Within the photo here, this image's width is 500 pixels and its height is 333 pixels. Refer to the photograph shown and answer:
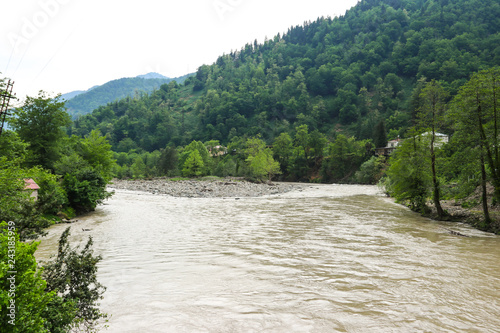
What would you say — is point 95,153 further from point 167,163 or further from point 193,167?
point 167,163

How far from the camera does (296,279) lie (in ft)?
25.6

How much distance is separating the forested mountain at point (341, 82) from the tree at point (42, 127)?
104 meters

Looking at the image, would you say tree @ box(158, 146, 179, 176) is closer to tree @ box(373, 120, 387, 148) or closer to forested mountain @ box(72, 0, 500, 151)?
forested mountain @ box(72, 0, 500, 151)

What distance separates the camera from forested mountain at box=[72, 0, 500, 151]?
129375mm

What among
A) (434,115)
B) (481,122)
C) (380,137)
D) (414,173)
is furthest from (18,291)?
(380,137)

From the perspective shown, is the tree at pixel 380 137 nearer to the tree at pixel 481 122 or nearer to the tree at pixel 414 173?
the tree at pixel 414 173

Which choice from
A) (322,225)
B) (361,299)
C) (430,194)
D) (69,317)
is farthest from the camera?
(430,194)

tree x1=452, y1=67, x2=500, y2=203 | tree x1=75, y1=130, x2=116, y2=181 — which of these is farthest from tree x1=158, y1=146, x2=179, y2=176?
tree x1=452, y1=67, x2=500, y2=203

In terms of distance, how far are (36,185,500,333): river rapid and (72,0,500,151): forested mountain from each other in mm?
105538

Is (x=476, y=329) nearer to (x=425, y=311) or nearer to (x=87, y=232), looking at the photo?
(x=425, y=311)

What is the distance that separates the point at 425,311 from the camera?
599cm

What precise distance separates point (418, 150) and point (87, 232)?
23.9m

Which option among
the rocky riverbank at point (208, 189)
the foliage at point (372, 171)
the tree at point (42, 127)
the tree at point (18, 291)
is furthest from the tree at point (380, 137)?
the tree at point (18, 291)

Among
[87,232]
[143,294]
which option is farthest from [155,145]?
[143,294]
